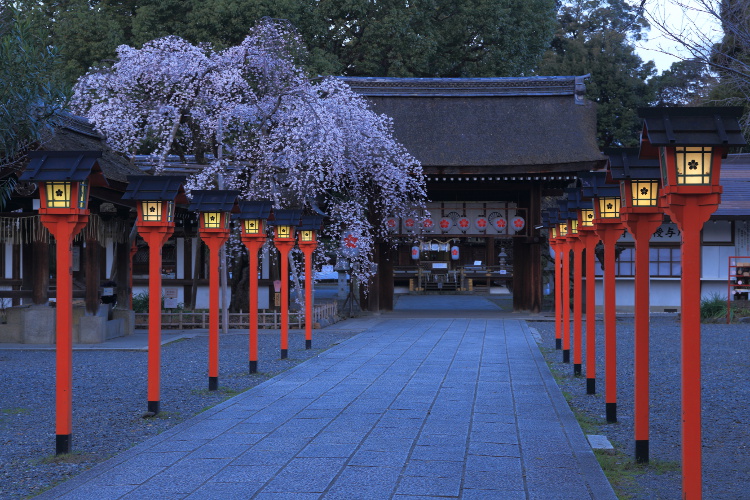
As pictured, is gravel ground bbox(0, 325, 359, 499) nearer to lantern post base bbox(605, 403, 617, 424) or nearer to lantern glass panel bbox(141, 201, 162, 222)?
lantern glass panel bbox(141, 201, 162, 222)

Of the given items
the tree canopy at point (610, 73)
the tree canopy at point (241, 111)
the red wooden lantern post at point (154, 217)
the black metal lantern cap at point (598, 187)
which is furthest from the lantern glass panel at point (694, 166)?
the tree canopy at point (610, 73)

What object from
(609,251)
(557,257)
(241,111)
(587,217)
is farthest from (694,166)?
(241,111)

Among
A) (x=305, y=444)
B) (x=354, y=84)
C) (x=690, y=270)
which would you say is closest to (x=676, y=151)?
(x=690, y=270)

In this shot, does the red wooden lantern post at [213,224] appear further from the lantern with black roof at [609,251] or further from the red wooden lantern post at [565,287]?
the red wooden lantern post at [565,287]

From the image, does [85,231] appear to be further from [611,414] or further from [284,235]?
[611,414]

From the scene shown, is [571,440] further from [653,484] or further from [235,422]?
[235,422]

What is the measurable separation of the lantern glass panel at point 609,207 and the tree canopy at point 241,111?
455 inches

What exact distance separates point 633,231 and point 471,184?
18.2m

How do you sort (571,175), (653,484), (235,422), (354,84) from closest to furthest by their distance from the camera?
(653,484) < (235,422) < (571,175) < (354,84)

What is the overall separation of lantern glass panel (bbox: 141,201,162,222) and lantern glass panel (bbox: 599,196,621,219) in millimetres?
4852

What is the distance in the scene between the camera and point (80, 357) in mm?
14555

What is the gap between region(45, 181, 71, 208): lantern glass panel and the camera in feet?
23.8

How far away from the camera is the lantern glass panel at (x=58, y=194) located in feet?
Answer: 23.8

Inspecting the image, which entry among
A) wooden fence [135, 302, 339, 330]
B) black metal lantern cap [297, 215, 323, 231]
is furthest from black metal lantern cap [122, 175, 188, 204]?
wooden fence [135, 302, 339, 330]
